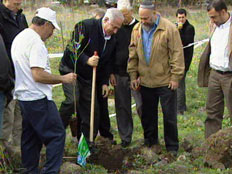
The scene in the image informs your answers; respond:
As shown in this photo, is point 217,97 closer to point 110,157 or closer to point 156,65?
point 156,65

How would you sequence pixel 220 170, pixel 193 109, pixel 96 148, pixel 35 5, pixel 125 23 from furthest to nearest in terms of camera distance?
pixel 35 5 < pixel 193 109 < pixel 125 23 < pixel 96 148 < pixel 220 170

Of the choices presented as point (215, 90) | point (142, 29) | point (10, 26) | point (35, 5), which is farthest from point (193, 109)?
point (35, 5)

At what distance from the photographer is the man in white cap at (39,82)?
4324mm

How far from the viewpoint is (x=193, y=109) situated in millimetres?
9211

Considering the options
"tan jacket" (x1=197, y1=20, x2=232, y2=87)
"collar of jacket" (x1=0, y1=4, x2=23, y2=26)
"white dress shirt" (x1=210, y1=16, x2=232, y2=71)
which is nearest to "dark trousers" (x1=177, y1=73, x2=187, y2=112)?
"tan jacket" (x1=197, y1=20, x2=232, y2=87)

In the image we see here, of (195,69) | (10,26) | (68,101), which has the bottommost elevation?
(195,69)

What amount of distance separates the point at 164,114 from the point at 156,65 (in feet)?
2.44

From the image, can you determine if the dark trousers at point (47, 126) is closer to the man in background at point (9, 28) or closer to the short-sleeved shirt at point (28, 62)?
the short-sleeved shirt at point (28, 62)

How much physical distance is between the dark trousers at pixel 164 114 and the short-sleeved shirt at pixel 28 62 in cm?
200

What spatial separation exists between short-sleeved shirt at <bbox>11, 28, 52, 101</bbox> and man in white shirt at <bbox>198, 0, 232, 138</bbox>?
2574 mm

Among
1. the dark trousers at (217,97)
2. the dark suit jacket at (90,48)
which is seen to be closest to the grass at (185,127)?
the dark trousers at (217,97)

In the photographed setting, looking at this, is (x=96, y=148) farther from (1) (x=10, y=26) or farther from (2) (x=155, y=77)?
(1) (x=10, y=26)

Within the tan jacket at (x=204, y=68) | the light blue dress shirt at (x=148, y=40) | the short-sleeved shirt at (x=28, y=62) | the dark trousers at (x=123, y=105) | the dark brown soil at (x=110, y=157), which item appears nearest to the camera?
the short-sleeved shirt at (x=28, y=62)

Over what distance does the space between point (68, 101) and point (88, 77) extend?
0.45m
